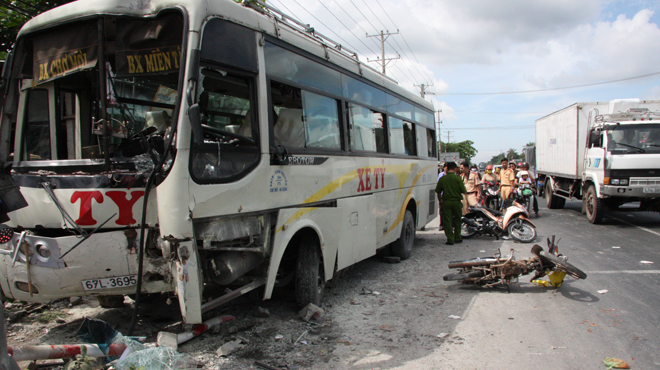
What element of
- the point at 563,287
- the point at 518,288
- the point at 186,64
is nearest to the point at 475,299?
the point at 518,288

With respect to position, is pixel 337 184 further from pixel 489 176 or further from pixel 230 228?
pixel 489 176

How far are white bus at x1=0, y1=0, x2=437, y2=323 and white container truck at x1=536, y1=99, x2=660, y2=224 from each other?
9937mm

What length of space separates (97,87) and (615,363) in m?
5.14

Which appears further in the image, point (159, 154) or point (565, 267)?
point (565, 267)

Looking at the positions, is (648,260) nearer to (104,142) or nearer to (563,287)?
(563,287)

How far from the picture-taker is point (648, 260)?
792cm

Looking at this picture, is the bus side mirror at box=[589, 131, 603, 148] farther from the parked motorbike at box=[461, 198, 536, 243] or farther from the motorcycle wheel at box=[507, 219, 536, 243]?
the motorcycle wheel at box=[507, 219, 536, 243]

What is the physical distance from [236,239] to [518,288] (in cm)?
423

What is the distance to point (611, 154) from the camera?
1186 centimetres

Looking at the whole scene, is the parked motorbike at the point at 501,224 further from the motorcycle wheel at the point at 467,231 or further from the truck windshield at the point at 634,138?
the truck windshield at the point at 634,138

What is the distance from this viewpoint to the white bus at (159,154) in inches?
144

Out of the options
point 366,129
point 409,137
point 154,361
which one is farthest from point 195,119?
point 409,137

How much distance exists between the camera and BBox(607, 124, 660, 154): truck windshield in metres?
11.7

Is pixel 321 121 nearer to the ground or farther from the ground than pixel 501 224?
farther from the ground
